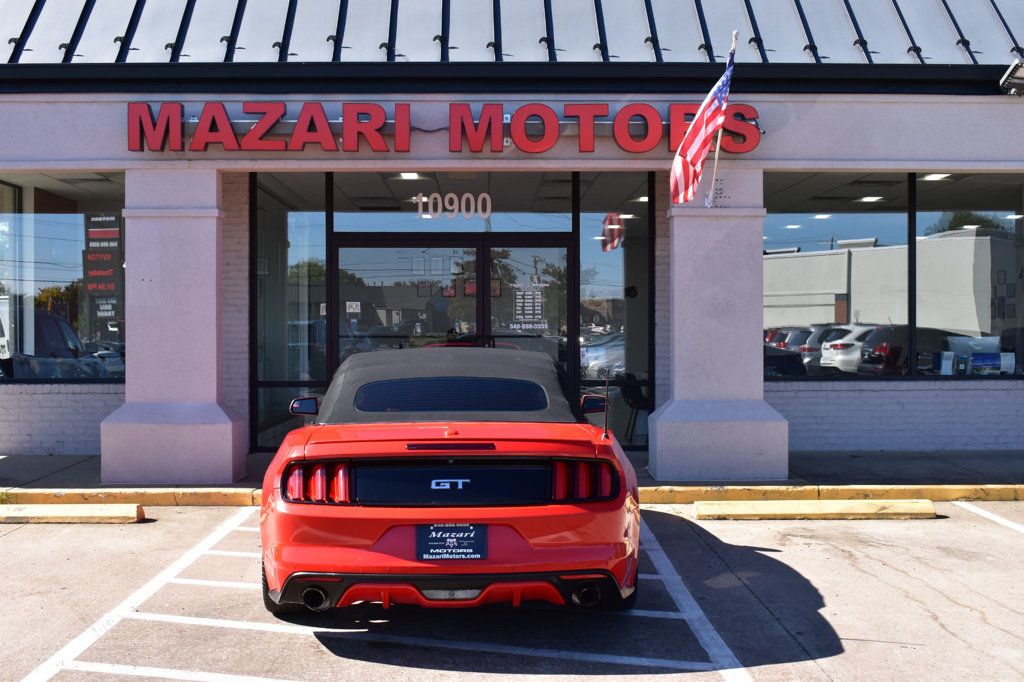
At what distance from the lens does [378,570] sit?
169 inches

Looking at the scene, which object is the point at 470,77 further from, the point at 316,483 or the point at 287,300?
the point at 316,483

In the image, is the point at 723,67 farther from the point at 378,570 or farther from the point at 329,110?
the point at 378,570

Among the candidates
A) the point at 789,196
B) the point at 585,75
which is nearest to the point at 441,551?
the point at 585,75

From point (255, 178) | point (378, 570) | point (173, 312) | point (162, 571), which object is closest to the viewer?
point (378, 570)

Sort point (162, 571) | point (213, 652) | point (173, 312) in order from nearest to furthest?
point (213, 652) → point (162, 571) → point (173, 312)

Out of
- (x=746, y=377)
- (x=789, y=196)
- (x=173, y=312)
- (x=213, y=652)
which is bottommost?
(x=213, y=652)

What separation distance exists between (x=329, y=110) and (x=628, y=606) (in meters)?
6.08

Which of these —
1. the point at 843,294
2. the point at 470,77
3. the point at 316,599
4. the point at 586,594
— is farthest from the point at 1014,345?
the point at 316,599

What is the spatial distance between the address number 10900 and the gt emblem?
243 inches

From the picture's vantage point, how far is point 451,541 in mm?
4355

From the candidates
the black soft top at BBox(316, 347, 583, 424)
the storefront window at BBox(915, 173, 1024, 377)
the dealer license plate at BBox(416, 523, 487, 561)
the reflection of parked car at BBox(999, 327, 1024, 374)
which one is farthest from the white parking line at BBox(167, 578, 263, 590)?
the reflection of parked car at BBox(999, 327, 1024, 374)

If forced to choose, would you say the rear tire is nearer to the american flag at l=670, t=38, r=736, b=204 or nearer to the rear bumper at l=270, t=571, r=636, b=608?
the rear bumper at l=270, t=571, r=636, b=608

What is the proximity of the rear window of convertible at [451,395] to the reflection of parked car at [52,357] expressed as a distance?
21.3ft

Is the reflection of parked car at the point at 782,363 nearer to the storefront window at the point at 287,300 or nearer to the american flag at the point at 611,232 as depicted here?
the american flag at the point at 611,232
